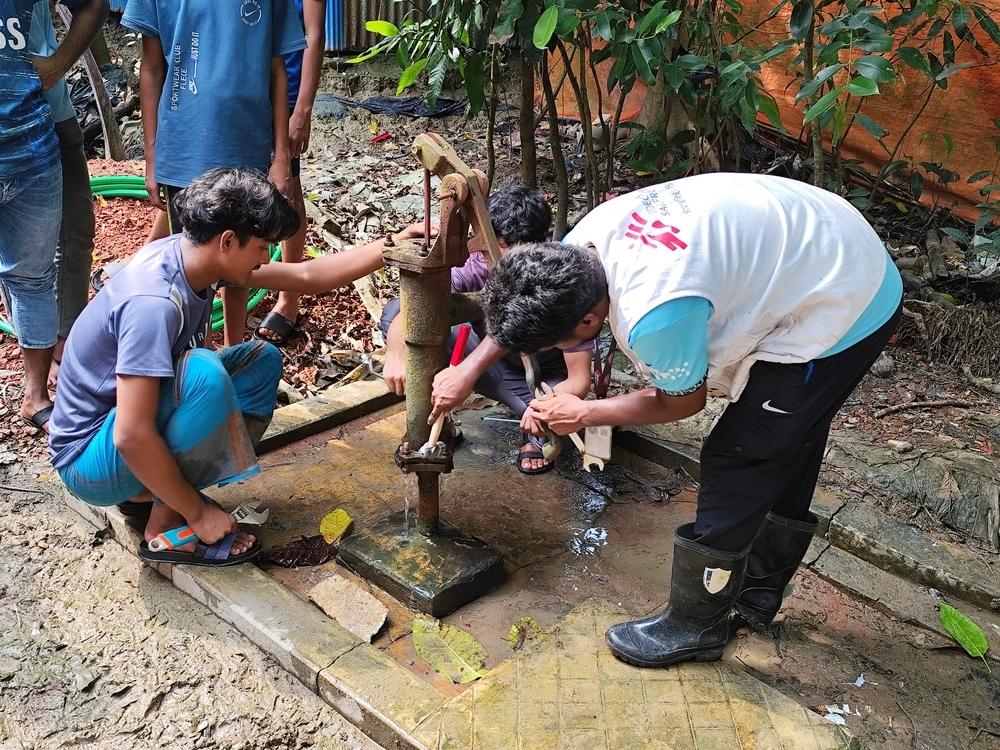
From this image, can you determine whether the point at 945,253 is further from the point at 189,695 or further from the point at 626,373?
the point at 189,695

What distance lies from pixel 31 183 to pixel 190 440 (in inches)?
52.2

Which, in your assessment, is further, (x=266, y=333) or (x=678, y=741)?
(x=266, y=333)

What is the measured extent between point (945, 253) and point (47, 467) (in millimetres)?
4864

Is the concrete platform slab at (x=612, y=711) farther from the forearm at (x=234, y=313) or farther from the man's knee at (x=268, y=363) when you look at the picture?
the forearm at (x=234, y=313)

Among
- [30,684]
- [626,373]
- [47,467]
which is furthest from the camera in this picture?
→ [626,373]

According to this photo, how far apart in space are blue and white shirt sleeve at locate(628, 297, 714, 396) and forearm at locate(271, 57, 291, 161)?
2372 millimetres

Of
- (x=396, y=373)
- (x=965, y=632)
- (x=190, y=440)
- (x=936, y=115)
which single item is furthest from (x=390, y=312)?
(x=936, y=115)

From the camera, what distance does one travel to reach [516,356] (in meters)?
3.31

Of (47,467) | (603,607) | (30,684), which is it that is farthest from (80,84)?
(603,607)

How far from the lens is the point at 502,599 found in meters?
2.70

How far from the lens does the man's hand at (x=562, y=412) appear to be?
7.18 ft

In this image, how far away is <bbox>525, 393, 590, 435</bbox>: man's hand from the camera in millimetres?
2189

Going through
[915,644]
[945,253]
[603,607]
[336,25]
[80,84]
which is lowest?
[915,644]

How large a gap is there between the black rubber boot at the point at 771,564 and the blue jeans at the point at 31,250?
2777 millimetres
